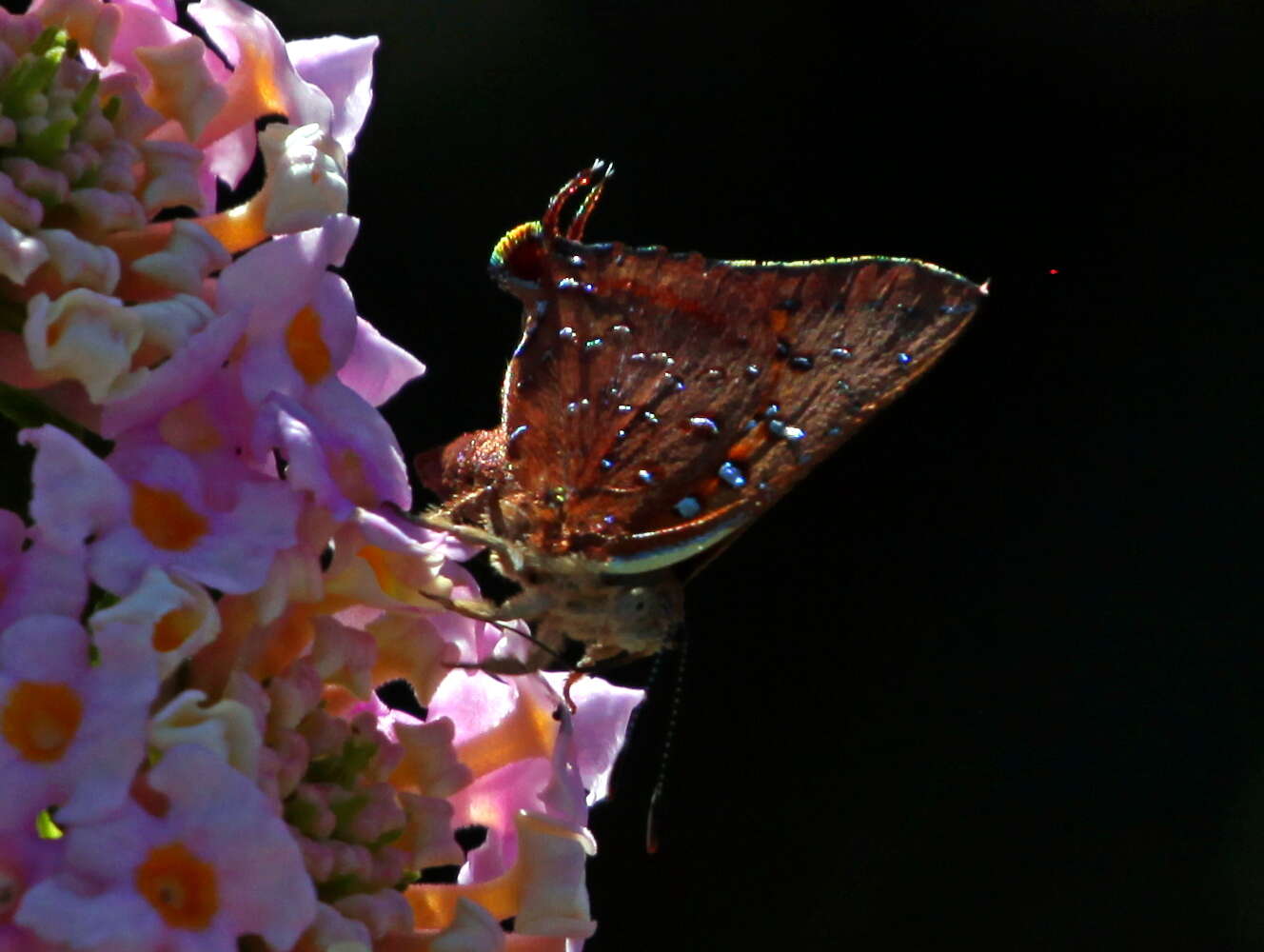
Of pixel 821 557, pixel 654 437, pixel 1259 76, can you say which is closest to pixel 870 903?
pixel 821 557

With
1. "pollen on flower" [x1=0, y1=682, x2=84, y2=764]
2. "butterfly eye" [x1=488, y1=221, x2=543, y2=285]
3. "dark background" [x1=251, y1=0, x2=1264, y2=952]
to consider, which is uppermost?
"butterfly eye" [x1=488, y1=221, x2=543, y2=285]

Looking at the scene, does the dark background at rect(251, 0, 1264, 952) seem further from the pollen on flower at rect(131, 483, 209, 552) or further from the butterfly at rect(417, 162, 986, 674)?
the pollen on flower at rect(131, 483, 209, 552)

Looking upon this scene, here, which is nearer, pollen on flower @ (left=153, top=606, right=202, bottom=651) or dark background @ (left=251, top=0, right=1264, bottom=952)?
pollen on flower @ (left=153, top=606, right=202, bottom=651)

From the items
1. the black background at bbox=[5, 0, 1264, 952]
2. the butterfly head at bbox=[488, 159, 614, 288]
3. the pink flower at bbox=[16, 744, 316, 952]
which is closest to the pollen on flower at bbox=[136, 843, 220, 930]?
the pink flower at bbox=[16, 744, 316, 952]

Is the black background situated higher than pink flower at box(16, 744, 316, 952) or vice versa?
pink flower at box(16, 744, 316, 952)

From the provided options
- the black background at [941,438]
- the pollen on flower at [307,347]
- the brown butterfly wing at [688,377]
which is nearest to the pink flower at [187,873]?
the pollen on flower at [307,347]
